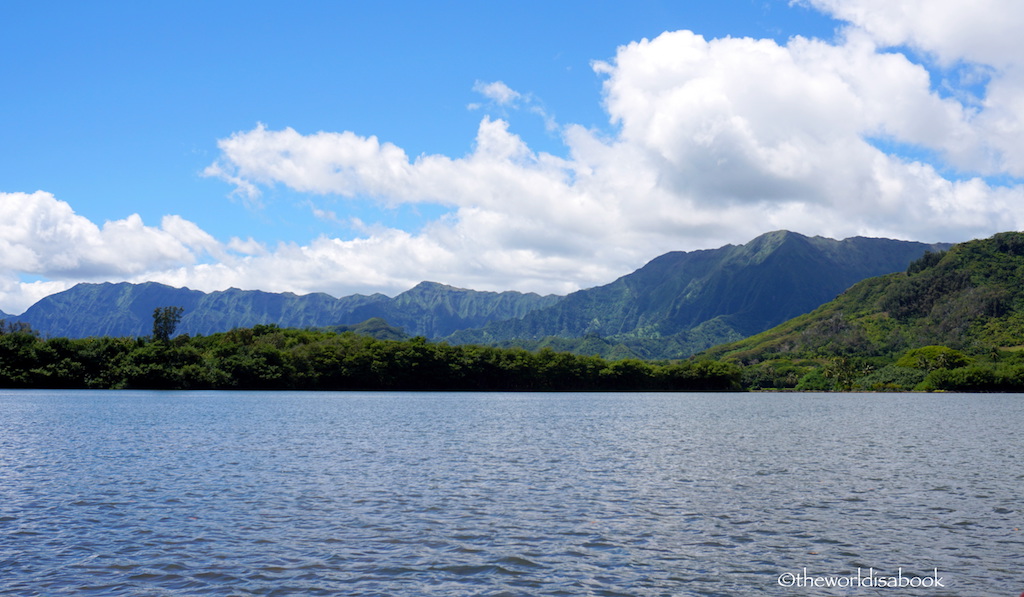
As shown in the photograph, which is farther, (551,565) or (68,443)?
(68,443)

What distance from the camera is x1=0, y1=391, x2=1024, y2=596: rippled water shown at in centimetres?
1994

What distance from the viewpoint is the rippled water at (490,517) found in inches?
785

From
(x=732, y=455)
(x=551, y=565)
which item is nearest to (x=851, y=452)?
(x=732, y=455)

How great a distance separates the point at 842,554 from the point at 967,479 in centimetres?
2275

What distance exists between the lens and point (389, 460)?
45.5 meters

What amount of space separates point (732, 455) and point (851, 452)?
1045 centimetres

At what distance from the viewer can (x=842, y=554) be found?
2294 cm

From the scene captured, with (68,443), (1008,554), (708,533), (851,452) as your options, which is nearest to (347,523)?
(708,533)

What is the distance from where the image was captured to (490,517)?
27.9m

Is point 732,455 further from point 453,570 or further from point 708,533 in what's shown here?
point 453,570

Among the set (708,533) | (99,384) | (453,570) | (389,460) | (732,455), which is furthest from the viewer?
(99,384)

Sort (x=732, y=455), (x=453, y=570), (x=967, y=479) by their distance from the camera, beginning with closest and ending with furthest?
1. (x=453, y=570)
2. (x=967, y=479)
3. (x=732, y=455)

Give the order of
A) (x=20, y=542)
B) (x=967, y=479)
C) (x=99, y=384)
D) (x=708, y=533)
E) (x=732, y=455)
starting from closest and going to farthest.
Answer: (x=20, y=542), (x=708, y=533), (x=967, y=479), (x=732, y=455), (x=99, y=384)

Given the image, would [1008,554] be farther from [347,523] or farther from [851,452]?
[851,452]
